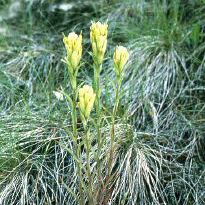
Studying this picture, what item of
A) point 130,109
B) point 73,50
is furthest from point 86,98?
point 130,109

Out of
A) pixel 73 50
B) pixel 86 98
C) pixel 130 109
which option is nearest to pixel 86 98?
pixel 86 98

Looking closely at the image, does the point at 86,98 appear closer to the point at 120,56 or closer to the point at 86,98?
the point at 86,98

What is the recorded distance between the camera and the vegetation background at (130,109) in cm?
159

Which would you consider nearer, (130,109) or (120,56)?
(120,56)

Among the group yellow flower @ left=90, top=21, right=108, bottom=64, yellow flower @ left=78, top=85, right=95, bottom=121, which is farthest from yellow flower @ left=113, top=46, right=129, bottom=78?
yellow flower @ left=78, top=85, right=95, bottom=121

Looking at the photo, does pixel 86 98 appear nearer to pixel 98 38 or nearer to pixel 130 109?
pixel 98 38

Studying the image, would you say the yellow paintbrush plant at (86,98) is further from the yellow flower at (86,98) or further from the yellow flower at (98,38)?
the yellow flower at (98,38)

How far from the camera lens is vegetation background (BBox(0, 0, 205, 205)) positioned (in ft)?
5.21

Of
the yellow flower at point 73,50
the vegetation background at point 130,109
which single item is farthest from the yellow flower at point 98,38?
the vegetation background at point 130,109

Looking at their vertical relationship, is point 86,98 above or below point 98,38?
below

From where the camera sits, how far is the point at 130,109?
196 centimetres

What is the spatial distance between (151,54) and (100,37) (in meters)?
1.40

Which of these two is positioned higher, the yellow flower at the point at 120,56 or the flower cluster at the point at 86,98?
the yellow flower at the point at 120,56

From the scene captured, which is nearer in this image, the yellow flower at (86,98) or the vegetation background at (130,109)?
the yellow flower at (86,98)
